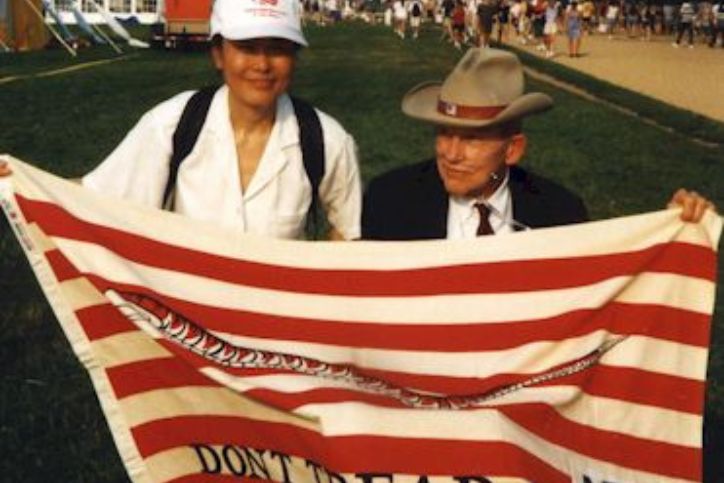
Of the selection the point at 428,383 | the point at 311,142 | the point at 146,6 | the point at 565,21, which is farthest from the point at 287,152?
the point at 146,6

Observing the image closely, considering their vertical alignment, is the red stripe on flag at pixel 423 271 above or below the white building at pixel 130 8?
above

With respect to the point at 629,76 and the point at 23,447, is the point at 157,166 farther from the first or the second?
the point at 629,76

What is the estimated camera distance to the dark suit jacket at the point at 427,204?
425 centimetres

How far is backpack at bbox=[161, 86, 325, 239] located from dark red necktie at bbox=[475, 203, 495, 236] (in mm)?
602

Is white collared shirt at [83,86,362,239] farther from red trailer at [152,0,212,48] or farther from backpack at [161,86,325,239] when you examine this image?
red trailer at [152,0,212,48]

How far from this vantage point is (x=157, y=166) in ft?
13.5

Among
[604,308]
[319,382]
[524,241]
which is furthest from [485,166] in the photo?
[319,382]

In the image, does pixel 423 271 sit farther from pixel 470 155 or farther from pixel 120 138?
pixel 120 138

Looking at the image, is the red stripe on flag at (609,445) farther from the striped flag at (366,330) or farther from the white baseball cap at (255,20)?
the white baseball cap at (255,20)

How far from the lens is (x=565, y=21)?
4494 cm

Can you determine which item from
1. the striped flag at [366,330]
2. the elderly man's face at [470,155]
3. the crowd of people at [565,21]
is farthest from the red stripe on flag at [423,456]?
the crowd of people at [565,21]

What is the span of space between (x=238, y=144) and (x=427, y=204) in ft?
2.40

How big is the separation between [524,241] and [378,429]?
0.88 metres

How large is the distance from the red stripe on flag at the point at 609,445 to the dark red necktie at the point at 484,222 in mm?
666
